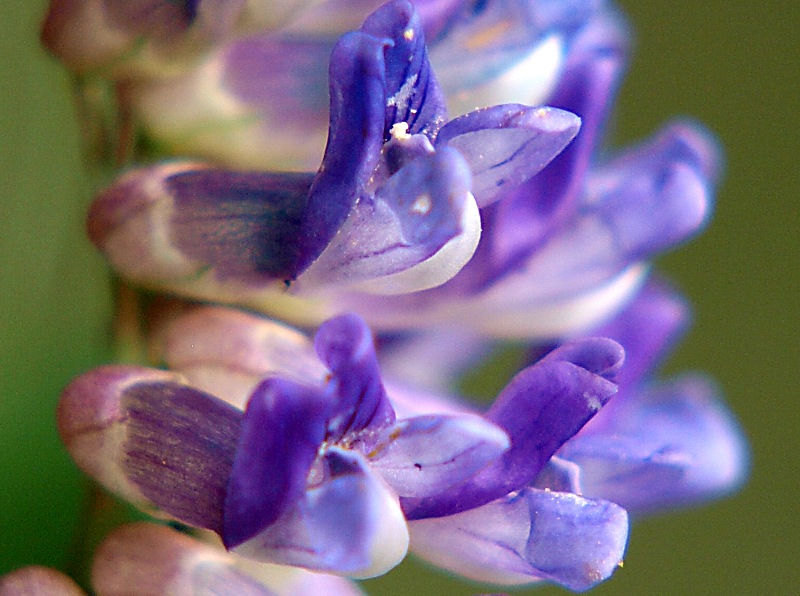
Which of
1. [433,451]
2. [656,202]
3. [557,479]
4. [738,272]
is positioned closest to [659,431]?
[656,202]

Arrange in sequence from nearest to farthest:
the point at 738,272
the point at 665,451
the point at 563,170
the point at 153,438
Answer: the point at 153,438 → the point at 665,451 → the point at 563,170 → the point at 738,272

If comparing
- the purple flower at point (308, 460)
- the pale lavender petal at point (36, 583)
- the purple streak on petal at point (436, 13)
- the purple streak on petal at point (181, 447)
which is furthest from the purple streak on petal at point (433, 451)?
the purple streak on petal at point (436, 13)

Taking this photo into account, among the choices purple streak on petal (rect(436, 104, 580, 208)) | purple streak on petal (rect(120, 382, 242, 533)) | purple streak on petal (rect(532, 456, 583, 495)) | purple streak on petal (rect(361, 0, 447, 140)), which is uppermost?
purple streak on petal (rect(361, 0, 447, 140))

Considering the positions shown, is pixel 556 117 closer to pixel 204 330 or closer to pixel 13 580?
pixel 204 330

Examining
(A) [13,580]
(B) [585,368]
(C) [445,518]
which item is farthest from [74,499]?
(B) [585,368]

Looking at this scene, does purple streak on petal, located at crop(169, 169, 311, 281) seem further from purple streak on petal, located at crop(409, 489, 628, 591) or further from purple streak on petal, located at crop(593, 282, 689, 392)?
purple streak on petal, located at crop(593, 282, 689, 392)

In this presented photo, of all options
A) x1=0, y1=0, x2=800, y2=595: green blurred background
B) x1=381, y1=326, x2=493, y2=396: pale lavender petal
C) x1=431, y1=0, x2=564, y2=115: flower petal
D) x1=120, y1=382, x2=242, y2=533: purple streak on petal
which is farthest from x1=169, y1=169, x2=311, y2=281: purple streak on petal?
x1=0, y1=0, x2=800, y2=595: green blurred background

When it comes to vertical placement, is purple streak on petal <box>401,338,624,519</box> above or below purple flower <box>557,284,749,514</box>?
above

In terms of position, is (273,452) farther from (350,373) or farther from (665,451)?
(665,451)
